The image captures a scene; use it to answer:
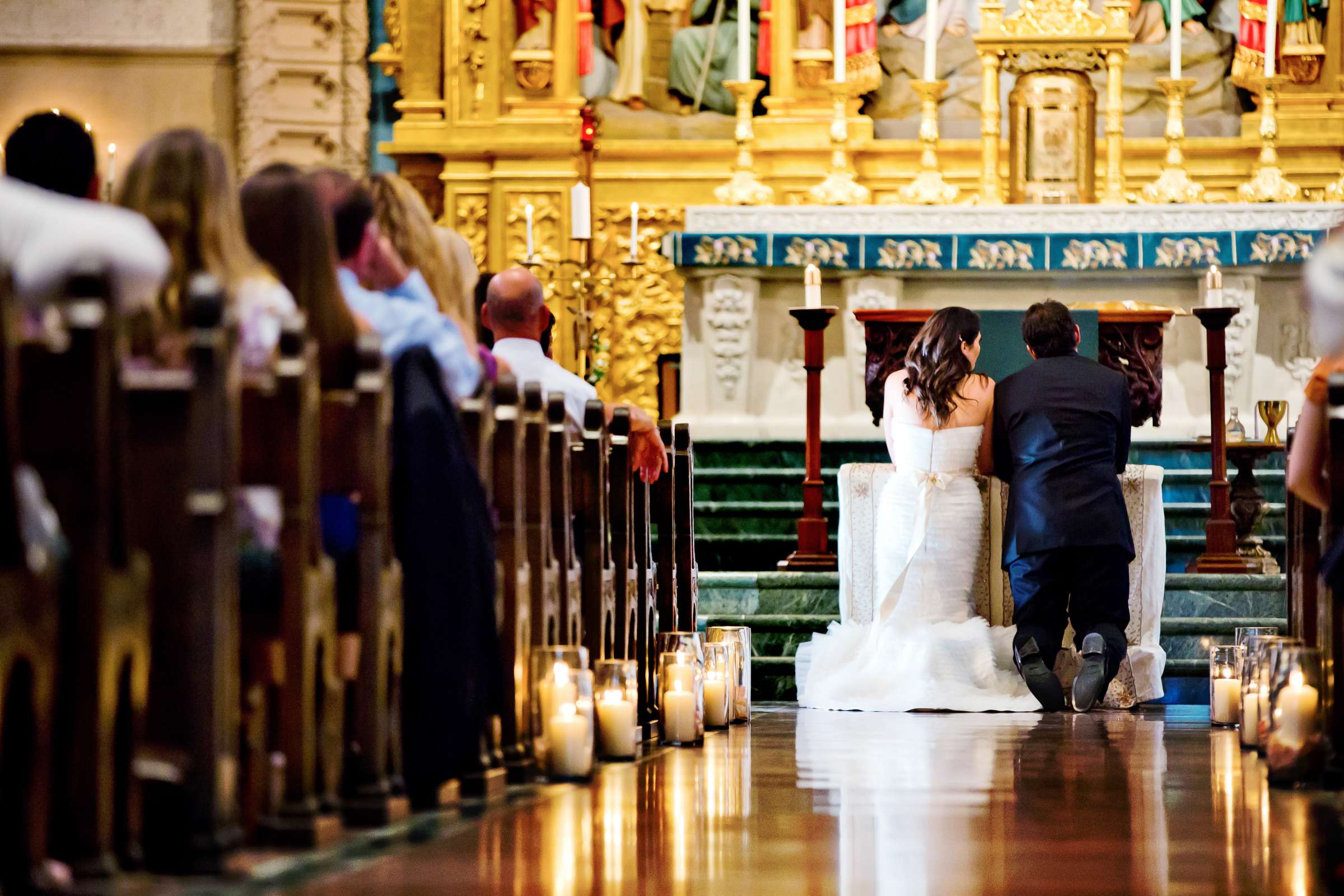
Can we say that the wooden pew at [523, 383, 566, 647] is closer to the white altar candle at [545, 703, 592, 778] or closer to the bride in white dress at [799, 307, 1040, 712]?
the white altar candle at [545, 703, 592, 778]

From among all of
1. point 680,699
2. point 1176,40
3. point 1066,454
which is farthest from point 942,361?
point 1176,40

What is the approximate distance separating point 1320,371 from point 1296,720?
80 centimetres

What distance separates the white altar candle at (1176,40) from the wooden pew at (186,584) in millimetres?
7975

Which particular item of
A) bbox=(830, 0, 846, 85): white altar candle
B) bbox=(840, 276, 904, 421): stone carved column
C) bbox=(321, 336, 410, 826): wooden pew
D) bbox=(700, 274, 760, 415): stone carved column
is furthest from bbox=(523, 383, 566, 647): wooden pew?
bbox=(830, 0, 846, 85): white altar candle

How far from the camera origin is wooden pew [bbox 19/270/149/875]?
9.33 feet

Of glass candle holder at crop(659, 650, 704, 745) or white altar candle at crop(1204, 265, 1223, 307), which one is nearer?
glass candle holder at crop(659, 650, 704, 745)

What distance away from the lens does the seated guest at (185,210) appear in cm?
329

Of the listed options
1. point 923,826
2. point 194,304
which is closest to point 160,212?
point 194,304

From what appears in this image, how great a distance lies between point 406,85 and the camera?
39.2 ft

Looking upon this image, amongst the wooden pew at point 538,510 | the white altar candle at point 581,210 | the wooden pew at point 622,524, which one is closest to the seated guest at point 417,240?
the wooden pew at point 538,510

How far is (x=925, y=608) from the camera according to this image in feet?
23.7

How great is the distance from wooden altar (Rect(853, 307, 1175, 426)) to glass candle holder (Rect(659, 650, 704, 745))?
132 inches

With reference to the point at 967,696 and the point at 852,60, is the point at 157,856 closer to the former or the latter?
the point at 967,696

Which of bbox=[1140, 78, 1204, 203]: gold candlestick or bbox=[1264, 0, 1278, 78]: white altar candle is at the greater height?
bbox=[1264, 0, 1278, 78]: white altar candle
